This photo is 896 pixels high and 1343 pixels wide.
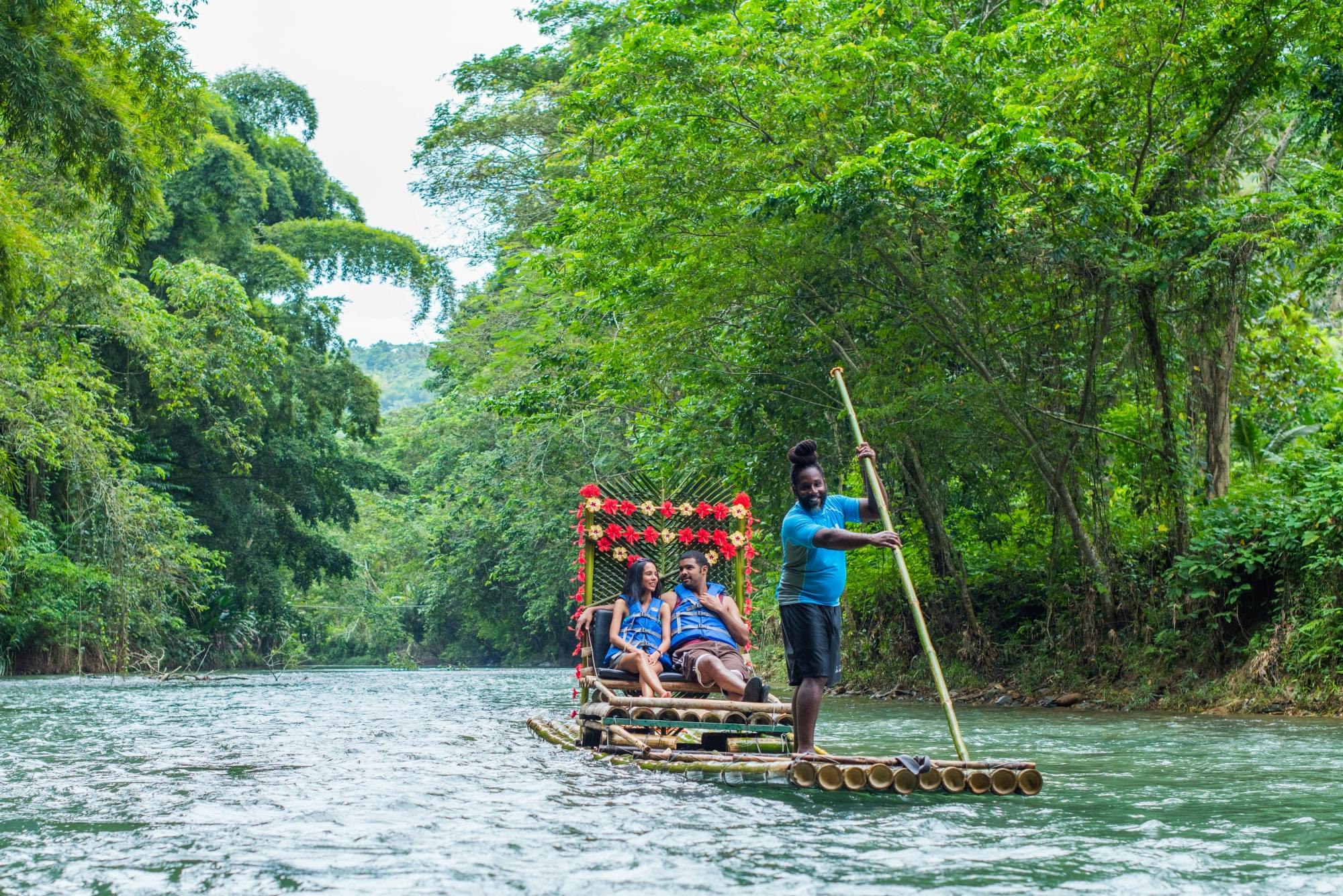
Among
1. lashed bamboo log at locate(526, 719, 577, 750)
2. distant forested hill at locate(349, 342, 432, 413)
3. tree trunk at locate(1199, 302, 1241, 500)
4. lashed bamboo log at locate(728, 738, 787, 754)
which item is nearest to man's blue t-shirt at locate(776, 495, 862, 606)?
lashed bamboo log at locate(728, 738, 787, 754)

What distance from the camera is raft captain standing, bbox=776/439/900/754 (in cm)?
741

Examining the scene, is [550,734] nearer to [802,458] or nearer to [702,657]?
[702,657]

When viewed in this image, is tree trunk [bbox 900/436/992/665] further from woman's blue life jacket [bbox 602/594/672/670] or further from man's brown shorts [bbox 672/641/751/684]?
man's brown shorts [bbox 672/641/751/684]

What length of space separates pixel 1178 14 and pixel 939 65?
92.6 inches

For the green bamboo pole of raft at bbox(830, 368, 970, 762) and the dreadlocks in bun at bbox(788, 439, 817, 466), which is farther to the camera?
the dreadlocks in bun at bbox(788, 439, 817, 466)

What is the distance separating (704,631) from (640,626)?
0.63 meters

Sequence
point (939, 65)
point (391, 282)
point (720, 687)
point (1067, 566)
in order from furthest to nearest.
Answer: point (391, 282)
point (1067, 566)
point (939, 65)
point (720, 687)

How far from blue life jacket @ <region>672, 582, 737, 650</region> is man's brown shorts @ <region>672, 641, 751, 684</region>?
64mm

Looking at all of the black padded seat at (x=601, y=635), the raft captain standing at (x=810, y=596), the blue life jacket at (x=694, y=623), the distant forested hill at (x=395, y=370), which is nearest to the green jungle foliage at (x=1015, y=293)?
the blue life jacket at (x=694, y=623)

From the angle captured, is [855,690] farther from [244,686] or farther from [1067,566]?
[244,686]

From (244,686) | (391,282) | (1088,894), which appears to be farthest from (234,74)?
(1088,894)

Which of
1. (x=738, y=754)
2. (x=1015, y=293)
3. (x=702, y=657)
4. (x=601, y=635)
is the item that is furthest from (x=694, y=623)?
(x=1015, y=293)

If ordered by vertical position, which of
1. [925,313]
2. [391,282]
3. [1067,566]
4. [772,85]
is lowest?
[1067,566]

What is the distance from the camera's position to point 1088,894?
4.36 meters
